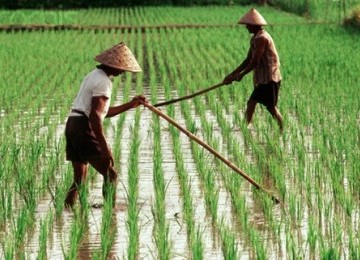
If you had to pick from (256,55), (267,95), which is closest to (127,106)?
(256,55)

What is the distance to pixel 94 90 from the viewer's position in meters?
5.43

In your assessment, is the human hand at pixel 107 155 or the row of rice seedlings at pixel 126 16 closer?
the human hand at pixel 107 155

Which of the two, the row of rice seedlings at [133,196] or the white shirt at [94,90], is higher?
the white shirt at [94,90]

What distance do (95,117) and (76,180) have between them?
0.47 m

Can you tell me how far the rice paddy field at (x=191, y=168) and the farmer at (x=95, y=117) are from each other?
0.56 feet

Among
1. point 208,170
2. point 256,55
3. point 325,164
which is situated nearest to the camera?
point 208,170

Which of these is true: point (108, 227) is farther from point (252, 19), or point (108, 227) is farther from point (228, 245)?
point (252, 19)

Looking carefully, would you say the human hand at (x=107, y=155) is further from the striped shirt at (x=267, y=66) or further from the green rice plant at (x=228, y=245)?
the striped shirt at (x=267, y=66)

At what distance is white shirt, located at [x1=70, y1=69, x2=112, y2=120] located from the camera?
17.8ft

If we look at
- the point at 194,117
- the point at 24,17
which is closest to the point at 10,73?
the point at 194,117

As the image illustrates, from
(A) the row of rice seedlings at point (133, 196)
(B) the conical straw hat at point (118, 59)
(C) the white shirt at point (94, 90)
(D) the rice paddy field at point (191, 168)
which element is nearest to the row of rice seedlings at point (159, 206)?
(D) the rice paddy field at point (191, 168)

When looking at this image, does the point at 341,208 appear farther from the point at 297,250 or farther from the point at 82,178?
the point at 82,178

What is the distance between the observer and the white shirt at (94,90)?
5422 mm

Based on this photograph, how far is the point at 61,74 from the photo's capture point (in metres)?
12.9
